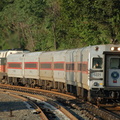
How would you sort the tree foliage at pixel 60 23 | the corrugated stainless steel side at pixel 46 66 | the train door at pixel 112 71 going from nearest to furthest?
the train door at pixel 112 71
the corrugated stainless steel side at pixel 46 66
the tree foliage at pixel 60 23

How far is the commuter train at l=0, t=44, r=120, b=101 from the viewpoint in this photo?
17.8m

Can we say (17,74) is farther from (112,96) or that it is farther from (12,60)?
(112,96)

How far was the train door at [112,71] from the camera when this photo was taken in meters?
17.8

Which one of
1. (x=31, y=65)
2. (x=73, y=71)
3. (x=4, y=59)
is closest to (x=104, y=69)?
(x=73, y=71)

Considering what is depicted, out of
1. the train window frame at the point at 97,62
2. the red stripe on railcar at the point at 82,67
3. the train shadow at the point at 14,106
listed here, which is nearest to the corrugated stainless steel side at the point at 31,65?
the red stripe on railcar at the point at 82,67

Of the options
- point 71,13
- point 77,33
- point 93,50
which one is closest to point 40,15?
point 77,33

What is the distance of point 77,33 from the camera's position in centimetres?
4503

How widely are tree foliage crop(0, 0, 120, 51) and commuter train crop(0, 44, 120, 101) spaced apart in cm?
216

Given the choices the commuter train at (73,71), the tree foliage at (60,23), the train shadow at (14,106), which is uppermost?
the tree foliage at (60,23)

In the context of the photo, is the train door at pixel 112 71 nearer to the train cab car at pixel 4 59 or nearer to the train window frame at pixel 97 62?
the train window frame at pixel 97 62

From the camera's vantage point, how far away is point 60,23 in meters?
48.2

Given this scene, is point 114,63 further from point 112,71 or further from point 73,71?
point 73,71

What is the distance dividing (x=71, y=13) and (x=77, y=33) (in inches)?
218

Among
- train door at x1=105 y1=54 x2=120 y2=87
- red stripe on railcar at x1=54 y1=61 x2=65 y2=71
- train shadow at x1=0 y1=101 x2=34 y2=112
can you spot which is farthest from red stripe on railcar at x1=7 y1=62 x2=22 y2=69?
train door at x1=105 y1=54 x2=120 y2=87
